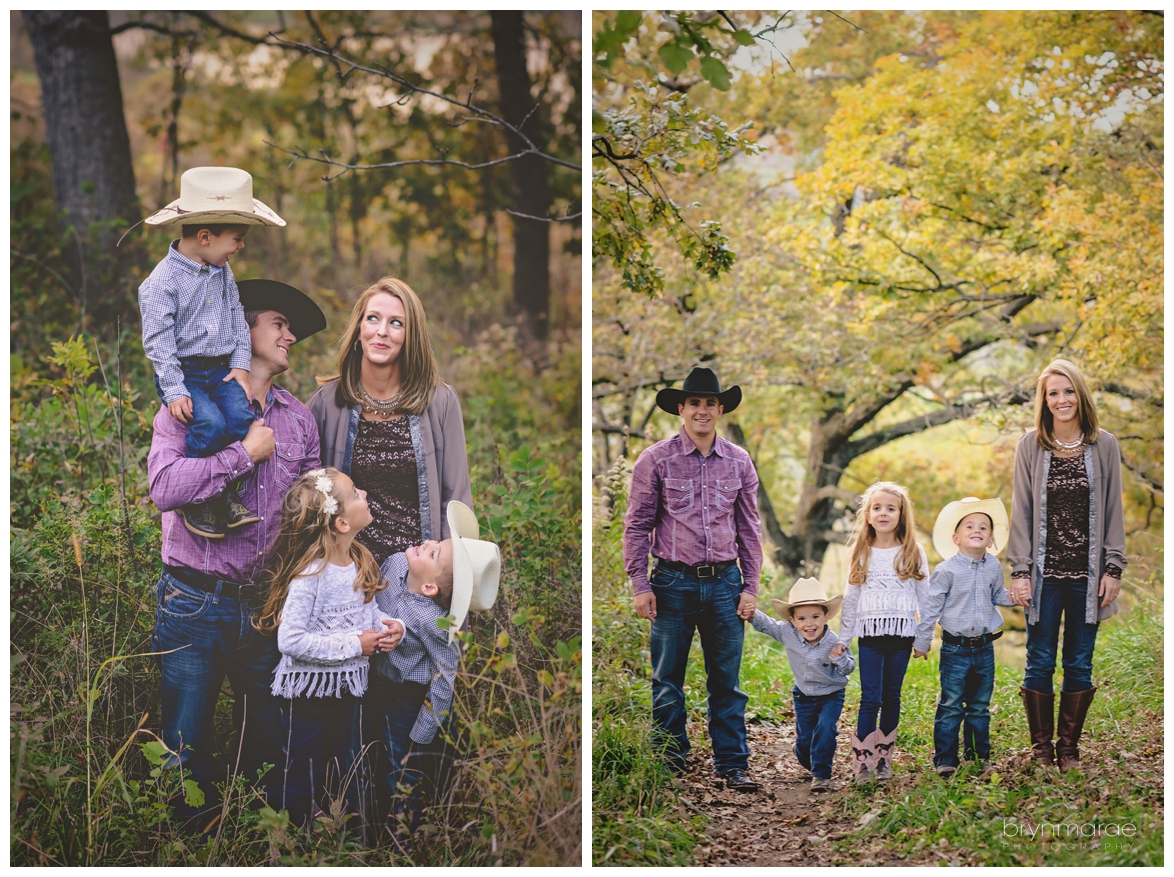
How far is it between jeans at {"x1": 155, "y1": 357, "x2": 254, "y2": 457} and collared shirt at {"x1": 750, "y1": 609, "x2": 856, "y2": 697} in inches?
99.1

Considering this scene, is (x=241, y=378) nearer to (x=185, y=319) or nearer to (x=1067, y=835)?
(x=185, y=319)

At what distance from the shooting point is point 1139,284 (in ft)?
17.1

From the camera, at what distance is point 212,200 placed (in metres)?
3.80

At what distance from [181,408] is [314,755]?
1.58 m

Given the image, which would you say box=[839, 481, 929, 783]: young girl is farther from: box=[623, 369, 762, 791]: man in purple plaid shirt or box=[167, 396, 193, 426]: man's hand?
box=[167, 396, 193, 426]: man's hand

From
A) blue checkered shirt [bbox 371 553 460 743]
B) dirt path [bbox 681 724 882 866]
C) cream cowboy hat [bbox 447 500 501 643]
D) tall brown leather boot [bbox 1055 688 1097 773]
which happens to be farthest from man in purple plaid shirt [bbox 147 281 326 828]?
tall brown leather boot [bbox 1055 688 1097 773]

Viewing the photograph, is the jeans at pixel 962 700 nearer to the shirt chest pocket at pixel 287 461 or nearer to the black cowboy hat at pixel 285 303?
the shirt chest pocket at pixel 287 461

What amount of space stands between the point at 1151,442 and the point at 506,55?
541 centimetres

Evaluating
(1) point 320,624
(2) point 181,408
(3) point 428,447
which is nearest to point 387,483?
(3) point 428,447

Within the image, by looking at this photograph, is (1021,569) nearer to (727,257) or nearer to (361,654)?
(727,257)

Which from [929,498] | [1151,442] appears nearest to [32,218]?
[929,498]

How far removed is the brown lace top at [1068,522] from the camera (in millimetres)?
4223

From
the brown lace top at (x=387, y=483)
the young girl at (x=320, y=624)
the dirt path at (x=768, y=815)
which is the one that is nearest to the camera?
the young girl at (x=320, y=624)

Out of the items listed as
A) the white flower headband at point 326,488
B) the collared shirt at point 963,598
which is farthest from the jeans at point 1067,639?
the white flower headband at point 326,488
